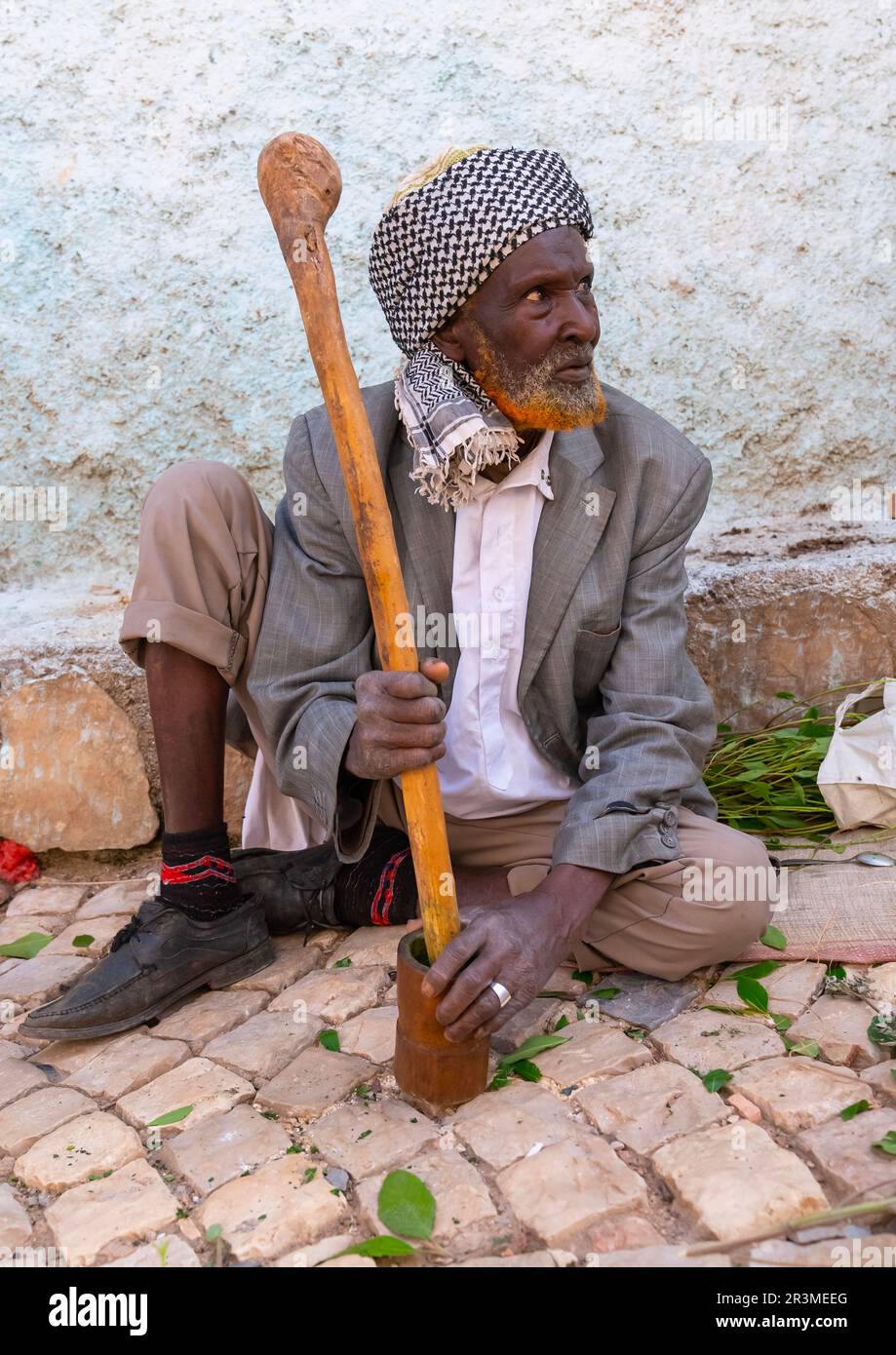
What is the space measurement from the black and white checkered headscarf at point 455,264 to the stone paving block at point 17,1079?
4.96 feet

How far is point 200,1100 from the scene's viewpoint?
2410 millimetres

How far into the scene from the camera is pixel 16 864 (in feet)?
12.2

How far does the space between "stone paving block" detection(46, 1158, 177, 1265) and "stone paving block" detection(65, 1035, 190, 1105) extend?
0.98ft

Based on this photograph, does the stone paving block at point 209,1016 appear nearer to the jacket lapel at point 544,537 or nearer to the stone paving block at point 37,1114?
the stone paving block at point 37,1114

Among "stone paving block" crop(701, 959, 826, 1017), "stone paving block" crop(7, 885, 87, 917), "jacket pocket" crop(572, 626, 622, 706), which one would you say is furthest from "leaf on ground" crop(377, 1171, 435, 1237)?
"stone paving block" crop(7, 885, 87, 917)

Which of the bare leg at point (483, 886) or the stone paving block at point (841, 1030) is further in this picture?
the bare leg at point (483, 886)

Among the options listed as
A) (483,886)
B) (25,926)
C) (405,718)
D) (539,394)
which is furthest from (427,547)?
(25,926)

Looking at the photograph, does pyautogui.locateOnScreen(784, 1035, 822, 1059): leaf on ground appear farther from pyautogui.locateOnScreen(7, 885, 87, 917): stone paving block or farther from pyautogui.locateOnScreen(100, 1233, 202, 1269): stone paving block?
pyautogui.locateOnScreen(7, 885, 87, 917): stone paving block

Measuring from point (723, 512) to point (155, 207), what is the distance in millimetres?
2133

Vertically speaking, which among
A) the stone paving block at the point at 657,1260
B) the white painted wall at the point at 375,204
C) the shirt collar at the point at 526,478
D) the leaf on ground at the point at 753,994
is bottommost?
the stone paving block at the point at 657,1260

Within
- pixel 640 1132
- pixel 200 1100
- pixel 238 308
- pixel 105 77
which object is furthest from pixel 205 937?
pixel 105 77

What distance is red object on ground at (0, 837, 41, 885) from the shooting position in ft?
12.2

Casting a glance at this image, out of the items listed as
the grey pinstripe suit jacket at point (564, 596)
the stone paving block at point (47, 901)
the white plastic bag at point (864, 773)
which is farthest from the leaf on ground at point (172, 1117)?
the white plastic bag at point (864, 773)

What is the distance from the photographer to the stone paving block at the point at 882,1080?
225 cm
